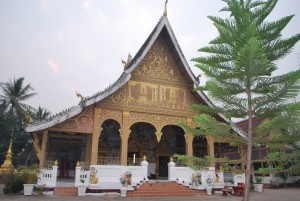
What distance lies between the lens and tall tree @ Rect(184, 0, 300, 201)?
16.1 ft

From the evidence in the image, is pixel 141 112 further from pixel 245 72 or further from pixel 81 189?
pixel 245 72

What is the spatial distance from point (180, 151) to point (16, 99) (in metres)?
20.2

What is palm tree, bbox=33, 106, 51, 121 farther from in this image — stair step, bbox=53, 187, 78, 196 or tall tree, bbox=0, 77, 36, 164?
stair step, bbox=53, 187, 78, 196

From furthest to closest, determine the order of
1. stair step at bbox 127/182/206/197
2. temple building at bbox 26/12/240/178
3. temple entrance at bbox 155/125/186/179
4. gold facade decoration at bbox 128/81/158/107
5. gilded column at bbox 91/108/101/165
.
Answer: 1. temple entrance at bbox 155/125/186/179
2. gold facade decoration at bbox 128/81/158/107
3. temple building at bbox 26/12/240/178
4. gilded column at bbox 91/108/101/165
5. stair step at bbox 127/182/206/197

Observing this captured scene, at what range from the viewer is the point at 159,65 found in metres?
12.8

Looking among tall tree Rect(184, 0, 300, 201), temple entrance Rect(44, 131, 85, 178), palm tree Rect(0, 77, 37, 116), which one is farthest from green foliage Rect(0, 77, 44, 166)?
tall tree Rect(184, 0, 300, 201)

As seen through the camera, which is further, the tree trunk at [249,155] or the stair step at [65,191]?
the stair step at [65,191]

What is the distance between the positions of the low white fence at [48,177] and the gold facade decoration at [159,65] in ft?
17.0

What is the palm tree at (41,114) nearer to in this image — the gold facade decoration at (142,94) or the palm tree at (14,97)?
the palm tree at (14,97)

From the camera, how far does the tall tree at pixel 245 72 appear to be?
16.1 ft

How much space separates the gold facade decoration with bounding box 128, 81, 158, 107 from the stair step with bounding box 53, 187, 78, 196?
163 inches

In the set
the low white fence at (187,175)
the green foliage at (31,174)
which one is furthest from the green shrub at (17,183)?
the low white fence at (187,175)

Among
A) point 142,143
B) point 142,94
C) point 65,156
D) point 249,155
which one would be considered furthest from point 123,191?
point 65,156

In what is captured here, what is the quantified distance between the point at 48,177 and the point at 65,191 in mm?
849
